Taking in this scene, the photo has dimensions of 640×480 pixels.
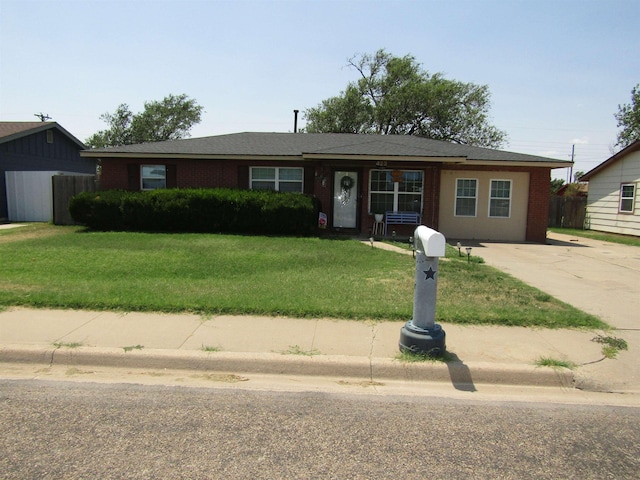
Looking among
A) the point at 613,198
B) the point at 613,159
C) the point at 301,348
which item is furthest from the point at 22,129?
the point at 613,198

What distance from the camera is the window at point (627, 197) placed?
20250 millimetres

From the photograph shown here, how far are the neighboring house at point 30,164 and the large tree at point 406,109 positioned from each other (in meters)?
20.7

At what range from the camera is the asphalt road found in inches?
111

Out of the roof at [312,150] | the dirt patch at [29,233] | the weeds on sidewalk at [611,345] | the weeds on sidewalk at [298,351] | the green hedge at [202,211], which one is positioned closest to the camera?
the weeds on sidewalk at [298,351]

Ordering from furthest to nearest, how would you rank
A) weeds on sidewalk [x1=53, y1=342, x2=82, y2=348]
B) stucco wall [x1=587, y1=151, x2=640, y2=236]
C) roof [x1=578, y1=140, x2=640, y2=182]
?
stucco wall [x1=587, y1=151, x2=640, y2=236] < roof [x1=578, y1=140, x2=640, y2=182] < weeds on sidewalk [x1=53, y1=342, x2=82, y2=348]

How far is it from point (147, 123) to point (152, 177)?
29.5 metres

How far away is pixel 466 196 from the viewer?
16375 millimetres

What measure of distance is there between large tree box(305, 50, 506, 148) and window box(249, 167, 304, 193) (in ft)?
75.4

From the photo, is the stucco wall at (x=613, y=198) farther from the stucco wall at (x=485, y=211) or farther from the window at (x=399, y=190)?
the window at (x=399, y=190)

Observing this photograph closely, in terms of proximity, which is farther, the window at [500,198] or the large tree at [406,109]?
the large tree at [406,109]

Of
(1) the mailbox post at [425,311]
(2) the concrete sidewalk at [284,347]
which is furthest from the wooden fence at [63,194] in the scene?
(1) the mailbox post at [425,311]

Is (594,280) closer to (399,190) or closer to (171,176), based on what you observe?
(399,190)

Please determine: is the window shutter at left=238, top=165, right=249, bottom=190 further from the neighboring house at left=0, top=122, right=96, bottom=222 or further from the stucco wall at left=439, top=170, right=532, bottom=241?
the neighboring house at left=0, top=122, right=96, bottom=222

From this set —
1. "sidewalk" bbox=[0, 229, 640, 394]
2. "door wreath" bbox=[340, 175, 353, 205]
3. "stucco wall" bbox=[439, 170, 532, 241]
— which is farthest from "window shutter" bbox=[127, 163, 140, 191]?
"sidewalk" bbox=[0, 229, 640, 394]
